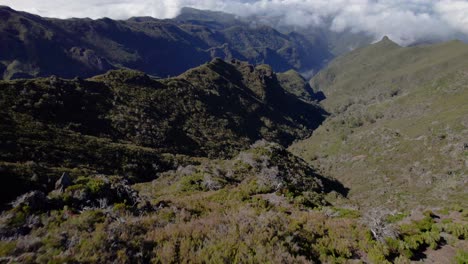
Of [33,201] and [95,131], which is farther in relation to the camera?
[95,131]

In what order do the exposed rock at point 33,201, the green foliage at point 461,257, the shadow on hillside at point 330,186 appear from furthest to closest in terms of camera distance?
the shadow on hillside at point 330,186 < the exposed rock at point 33,201 < the green foliage at point 461,257

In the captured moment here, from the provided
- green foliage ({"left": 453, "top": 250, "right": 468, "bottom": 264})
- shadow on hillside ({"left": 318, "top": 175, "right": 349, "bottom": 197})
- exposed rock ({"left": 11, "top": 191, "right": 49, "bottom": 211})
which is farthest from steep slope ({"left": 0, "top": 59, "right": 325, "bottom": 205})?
shadow on hillside ({"left": 318, "top": 175, "right": 349, "bottom": 197})

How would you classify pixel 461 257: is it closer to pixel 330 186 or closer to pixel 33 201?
pixel 33 201

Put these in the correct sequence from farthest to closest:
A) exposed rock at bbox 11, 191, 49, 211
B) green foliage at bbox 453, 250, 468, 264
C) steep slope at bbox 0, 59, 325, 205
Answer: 1. steep slope at bbox 0, 59, 325, 205
2. exposed rock at bbox 11, 191, 49, 211
3. green foliage at bbox 453, 250, 468, 264

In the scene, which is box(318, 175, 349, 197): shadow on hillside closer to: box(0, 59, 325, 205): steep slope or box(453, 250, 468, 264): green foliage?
box(0, 59, 325, 205): steep slope

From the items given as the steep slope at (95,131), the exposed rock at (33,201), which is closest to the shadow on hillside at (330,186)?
the steep slope at (95,131)

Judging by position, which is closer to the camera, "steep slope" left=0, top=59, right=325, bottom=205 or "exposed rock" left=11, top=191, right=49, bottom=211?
"exposed rock" left=11, top=191, right=49, bottom=211

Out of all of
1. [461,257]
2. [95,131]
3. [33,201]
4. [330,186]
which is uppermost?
[461,257]

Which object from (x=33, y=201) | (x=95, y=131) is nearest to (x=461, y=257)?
(x=33, y=201)

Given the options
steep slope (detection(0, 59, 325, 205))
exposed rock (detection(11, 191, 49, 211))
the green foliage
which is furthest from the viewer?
steep slope (detection(0, 59, 325, 205))

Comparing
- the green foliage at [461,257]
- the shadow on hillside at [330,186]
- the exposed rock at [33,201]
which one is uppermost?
the green foliage at [461,257]

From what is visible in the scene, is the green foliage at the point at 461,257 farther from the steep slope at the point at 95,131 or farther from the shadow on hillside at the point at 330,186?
the shadow on hillside at the point at 330,186

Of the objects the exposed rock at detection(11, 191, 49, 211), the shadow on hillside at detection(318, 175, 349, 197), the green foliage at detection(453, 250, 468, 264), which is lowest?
the shadow on hillside at detection(318, 175, 349, 197)

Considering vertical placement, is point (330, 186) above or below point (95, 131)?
above
